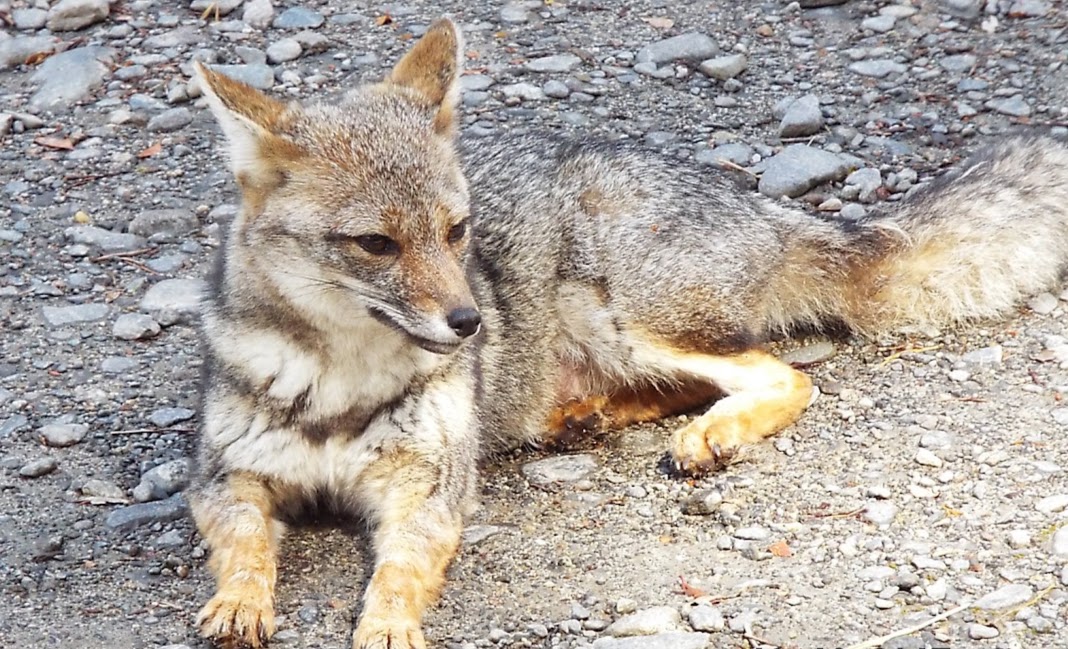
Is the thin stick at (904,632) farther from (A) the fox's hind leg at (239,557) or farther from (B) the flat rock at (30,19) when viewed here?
(B) the flat rock at (30,19)

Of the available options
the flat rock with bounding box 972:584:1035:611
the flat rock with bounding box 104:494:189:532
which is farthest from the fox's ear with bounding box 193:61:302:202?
the flat rock with bounding box 972:584:1035:611

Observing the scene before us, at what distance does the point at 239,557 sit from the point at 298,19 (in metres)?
5.39

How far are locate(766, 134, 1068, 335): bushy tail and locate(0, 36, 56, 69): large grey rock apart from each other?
5242 millimetres

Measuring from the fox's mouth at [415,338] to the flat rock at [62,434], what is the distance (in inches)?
72.7

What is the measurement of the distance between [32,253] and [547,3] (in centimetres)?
385

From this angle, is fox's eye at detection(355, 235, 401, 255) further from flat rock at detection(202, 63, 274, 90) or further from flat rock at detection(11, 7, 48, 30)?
flat rock at detection(11, 7, 48, 30)

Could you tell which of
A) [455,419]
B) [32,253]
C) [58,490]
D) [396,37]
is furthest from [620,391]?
[396,37]

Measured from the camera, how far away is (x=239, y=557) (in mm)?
4816

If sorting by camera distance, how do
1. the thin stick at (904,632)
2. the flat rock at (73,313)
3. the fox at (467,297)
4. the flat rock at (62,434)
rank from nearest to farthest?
the thin stick at (904,632) → the fox at (467,297) → the flat rock at (62,434) → the flat rock at (73,313)

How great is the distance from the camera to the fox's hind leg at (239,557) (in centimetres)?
451

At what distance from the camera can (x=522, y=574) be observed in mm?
4910

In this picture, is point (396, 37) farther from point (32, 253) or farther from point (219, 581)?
point (219, 581)

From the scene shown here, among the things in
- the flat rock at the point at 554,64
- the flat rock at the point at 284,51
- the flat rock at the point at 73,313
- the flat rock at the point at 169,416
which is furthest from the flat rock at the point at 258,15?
the flat rock at the point at 169,416

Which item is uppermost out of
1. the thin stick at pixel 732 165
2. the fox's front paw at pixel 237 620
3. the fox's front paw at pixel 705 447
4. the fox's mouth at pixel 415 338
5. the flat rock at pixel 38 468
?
the fox's mouth at pixel 415 338
